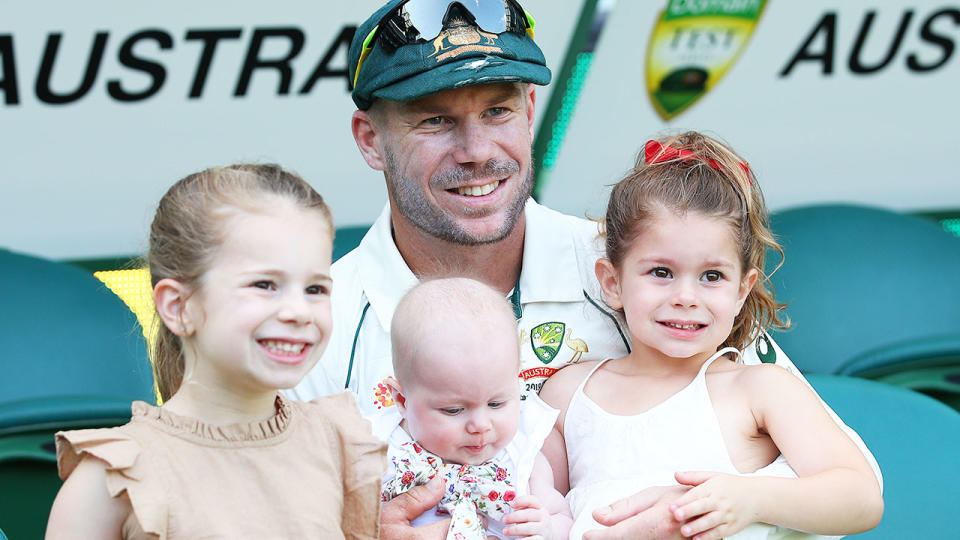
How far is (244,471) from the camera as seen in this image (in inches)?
67.6

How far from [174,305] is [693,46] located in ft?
7.69

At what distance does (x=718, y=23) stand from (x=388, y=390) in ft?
6.29

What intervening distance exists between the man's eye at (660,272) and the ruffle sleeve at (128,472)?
1.03 metres

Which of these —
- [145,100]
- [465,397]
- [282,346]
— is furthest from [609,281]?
[145,100]

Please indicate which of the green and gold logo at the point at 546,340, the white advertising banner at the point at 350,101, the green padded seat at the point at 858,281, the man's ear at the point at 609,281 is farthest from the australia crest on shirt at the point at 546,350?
the white advertising banner at the point at 350,101

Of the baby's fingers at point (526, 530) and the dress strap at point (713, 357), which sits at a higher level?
the dress strap at point (713, 357)

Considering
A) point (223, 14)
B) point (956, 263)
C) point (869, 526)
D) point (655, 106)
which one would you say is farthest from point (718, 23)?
point (869, 526)

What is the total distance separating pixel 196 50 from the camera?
11.0ft

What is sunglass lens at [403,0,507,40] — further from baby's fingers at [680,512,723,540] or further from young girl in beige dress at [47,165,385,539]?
baby's fingers at [680,512,723,540]

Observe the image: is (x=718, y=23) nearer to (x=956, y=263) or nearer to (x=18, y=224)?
(x=956, y=263)

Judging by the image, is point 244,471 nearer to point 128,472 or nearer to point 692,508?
point 128,472

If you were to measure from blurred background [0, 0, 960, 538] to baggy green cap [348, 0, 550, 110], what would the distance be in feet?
2.04

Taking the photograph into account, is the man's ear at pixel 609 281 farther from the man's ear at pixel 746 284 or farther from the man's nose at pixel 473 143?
the man's nose at pixel 473 143

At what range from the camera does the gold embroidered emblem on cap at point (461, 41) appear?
2379mm
